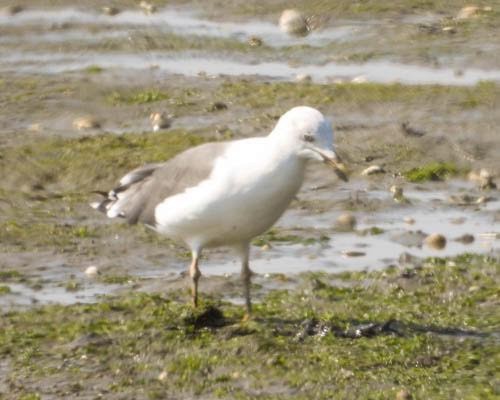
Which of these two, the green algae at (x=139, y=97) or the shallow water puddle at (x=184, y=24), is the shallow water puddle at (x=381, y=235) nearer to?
the green algae at (x=139, y=97)

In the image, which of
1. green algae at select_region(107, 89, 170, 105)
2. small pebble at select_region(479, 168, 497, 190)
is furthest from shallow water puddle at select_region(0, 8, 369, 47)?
small pebble at select_region(479, 168, 497, 190)

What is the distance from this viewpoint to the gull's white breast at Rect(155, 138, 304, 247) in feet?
25.5

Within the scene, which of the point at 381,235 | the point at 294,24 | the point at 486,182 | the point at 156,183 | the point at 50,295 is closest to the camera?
the point at 156,183

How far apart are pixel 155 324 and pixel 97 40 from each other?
8.62 m

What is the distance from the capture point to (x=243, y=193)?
7820 mm

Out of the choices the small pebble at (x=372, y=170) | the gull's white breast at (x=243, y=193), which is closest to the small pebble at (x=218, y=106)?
the small pebble at (x=372, y=170)

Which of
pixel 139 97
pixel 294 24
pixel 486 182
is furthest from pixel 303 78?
pixel 486 182

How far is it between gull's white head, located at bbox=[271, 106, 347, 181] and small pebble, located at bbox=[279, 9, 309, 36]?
8750 millimetres

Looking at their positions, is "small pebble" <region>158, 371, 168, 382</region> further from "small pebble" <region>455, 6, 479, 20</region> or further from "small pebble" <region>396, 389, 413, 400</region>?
"small pebble" <region>455, 6, 479, 20</region>

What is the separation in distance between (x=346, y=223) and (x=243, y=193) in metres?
3.00

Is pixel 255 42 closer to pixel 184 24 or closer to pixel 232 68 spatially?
pixel 232 68

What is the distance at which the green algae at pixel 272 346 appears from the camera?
7.48m

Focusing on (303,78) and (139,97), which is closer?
(139,97)

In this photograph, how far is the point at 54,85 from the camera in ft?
48.4
